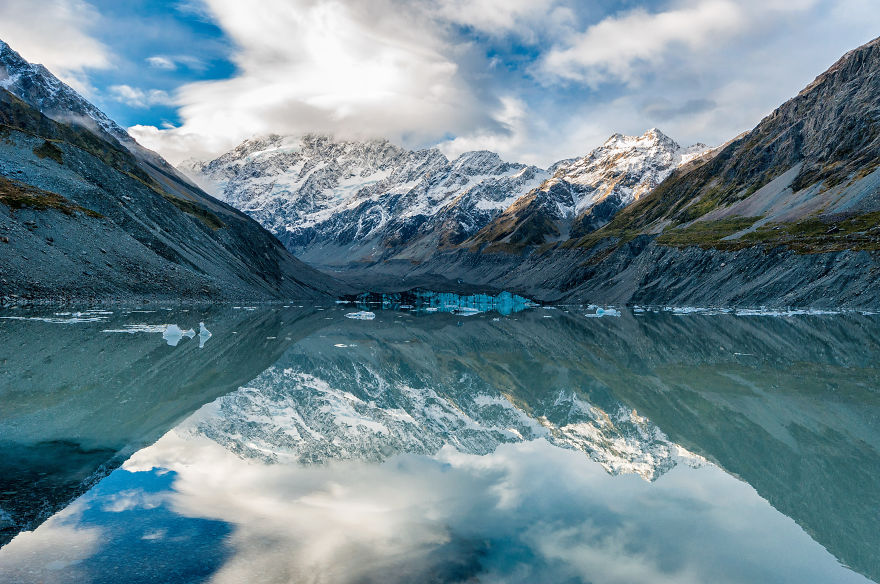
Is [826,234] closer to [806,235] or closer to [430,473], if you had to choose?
[806,235]

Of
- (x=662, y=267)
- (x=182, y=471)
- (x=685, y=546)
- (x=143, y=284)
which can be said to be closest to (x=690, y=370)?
(x=685, y=546)

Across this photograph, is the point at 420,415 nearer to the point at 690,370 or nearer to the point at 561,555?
the point at 561,555

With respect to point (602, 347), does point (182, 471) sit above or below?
below

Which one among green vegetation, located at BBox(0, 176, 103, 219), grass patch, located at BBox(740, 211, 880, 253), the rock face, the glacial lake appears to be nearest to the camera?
the glacial lake

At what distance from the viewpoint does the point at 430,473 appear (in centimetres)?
1670

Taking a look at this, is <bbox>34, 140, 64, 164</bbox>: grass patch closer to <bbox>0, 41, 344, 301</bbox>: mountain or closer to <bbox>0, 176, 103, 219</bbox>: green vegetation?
<bbox>0, 41, 344, 301</bbox>: mountain

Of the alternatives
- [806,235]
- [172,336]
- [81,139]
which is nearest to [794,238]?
[806,235]

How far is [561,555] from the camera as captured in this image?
1095cm

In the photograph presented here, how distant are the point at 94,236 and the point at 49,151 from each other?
136 ft

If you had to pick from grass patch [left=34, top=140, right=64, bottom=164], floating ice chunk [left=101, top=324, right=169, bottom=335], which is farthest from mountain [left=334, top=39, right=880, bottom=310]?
grass patch [left=34, top=140, right=64, bottom=164]

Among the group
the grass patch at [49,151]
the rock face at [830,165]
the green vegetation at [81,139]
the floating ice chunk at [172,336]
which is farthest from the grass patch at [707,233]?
the grass patch at [49,151]

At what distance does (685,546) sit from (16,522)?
14237 millimetres

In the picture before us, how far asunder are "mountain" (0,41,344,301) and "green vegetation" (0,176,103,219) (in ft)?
0.69

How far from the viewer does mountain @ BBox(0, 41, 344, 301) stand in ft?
257
